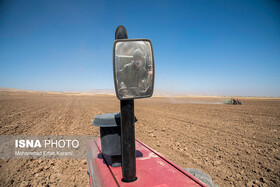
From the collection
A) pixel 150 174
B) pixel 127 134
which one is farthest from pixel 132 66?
pixel 150 174

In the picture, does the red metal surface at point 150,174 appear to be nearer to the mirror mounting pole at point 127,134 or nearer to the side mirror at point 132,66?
the mirror mounting pole at point 127,134

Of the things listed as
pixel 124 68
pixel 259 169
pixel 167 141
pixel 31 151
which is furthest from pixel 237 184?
pixel 31 151

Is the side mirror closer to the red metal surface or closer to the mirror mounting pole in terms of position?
the mirror mounting pole

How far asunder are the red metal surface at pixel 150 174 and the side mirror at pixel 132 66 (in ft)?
2.92

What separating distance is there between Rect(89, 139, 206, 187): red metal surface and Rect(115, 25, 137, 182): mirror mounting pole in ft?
0.40

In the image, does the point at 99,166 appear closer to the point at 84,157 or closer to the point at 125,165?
the point at 125,165

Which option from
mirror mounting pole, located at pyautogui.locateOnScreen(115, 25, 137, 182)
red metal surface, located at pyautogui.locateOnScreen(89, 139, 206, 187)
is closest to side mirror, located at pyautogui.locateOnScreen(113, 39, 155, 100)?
mirror mounting pole, located at pyautogui.locateOnScreen(115, 25, 137, 182)

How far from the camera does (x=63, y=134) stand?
19.7ft

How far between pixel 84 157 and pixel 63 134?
2.53 metres

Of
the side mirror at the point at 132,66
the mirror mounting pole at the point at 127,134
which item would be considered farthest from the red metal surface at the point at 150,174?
the side mirror at the point at 132,66

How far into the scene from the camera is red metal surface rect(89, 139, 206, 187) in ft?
4.58

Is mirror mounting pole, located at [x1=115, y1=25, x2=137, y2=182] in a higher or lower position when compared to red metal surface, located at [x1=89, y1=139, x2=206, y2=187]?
higher

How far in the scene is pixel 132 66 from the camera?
1.22 metres

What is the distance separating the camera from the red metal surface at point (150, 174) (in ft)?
4.58
